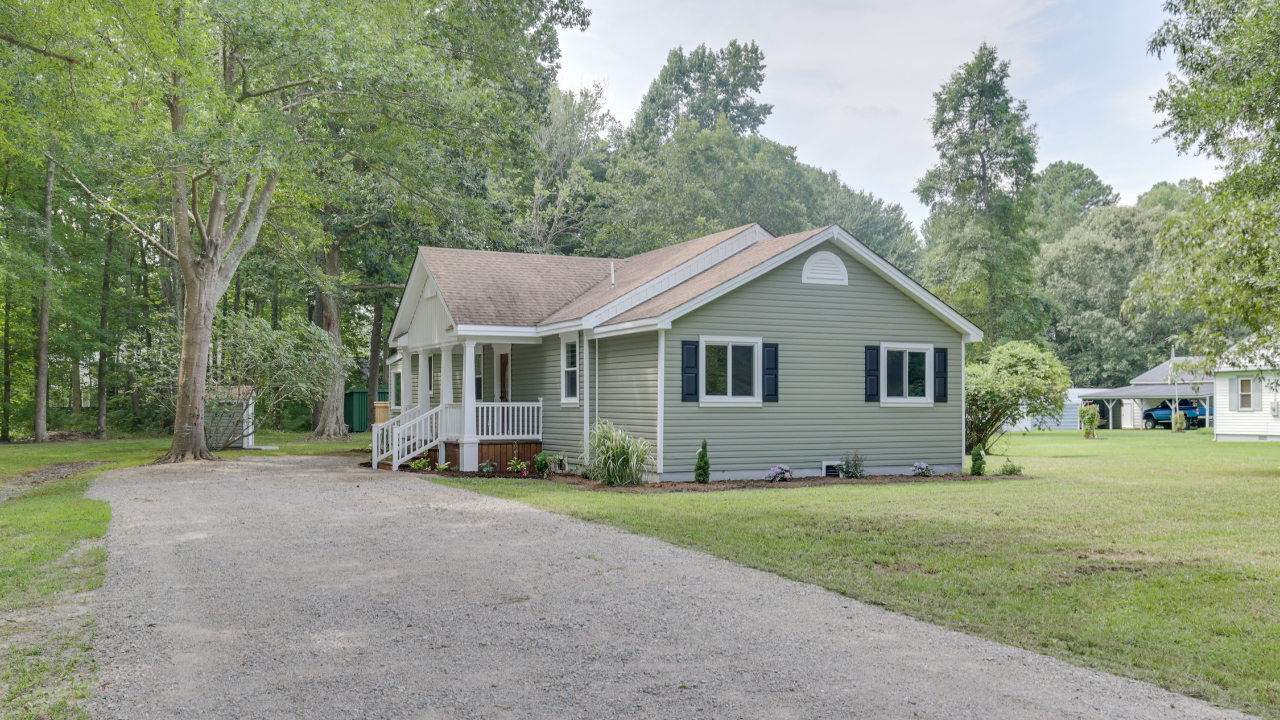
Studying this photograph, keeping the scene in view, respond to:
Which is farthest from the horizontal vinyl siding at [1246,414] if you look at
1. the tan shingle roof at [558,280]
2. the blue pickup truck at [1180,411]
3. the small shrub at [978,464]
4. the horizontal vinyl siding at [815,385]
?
the tan shingle roof at [558,280]

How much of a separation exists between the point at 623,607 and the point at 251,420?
2206 cm

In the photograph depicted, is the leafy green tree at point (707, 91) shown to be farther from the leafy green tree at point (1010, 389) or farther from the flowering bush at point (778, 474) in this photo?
the flowering bush at point (778, 474)

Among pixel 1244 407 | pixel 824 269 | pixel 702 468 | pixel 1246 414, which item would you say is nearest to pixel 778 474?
pixel 702 468

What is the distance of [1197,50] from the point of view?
21328mm

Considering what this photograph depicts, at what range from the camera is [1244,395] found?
33.4 meters

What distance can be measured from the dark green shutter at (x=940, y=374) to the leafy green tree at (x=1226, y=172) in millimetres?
4383

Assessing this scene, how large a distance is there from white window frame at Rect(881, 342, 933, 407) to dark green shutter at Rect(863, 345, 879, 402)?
0.43 ft

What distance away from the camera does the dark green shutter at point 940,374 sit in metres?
17.9

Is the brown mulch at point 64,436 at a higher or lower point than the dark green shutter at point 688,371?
lower

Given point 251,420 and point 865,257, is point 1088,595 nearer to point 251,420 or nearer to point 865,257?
point 865,257

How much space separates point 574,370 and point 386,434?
5.39 m

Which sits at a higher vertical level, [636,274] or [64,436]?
[636,274]

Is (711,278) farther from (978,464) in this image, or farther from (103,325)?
(103,325)

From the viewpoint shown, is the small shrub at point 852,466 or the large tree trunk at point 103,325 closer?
the small shrub at point 852,466
